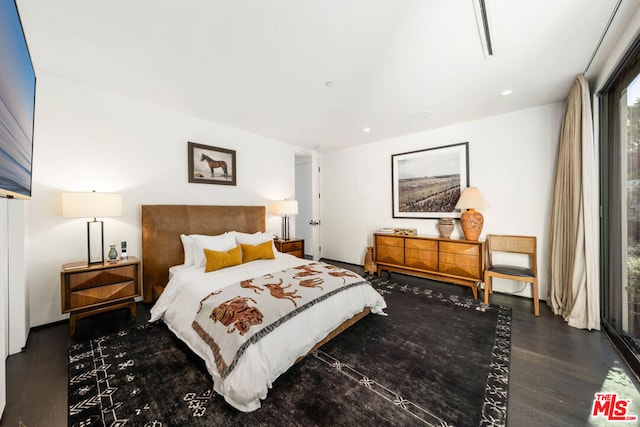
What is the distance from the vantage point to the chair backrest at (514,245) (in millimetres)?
3113

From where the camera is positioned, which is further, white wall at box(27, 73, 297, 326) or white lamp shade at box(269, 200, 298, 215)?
white lamp shade at box(269, 200, 298, 215)

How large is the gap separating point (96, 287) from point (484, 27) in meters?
4.19

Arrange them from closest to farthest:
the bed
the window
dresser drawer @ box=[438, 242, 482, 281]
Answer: the bed < the window < dresser drawer @ box=[438, 242, 482, 281]

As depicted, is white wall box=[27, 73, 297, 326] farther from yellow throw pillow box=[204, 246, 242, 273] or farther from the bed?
yellow throw pillow box=[204, 246, 242, 273]

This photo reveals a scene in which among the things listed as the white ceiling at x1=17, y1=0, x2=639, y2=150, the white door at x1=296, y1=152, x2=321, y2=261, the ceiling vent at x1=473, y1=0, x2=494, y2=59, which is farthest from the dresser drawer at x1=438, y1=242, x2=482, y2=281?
the white door at x1=296, y1=152, x2=321, y2=261

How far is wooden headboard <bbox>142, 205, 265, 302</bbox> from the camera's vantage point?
118 inches

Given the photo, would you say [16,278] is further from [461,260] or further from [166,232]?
[461,260]

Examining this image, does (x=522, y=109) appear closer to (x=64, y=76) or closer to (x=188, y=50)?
(x=188, y=50)

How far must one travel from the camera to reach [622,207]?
2.16 meters

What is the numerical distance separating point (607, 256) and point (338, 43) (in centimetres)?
334

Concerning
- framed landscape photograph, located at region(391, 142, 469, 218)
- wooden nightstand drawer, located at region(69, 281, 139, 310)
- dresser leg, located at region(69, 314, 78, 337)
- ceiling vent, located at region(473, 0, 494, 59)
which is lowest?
dresser leg, located at region(69, 314, 78, 337)

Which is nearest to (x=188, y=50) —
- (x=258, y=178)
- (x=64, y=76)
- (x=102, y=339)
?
(x=64, y=76)

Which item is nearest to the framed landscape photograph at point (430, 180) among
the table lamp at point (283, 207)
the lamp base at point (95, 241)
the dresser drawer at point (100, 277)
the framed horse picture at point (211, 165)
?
the table lamp at point (283, 207)

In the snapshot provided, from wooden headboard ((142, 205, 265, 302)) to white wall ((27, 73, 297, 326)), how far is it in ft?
0.59
